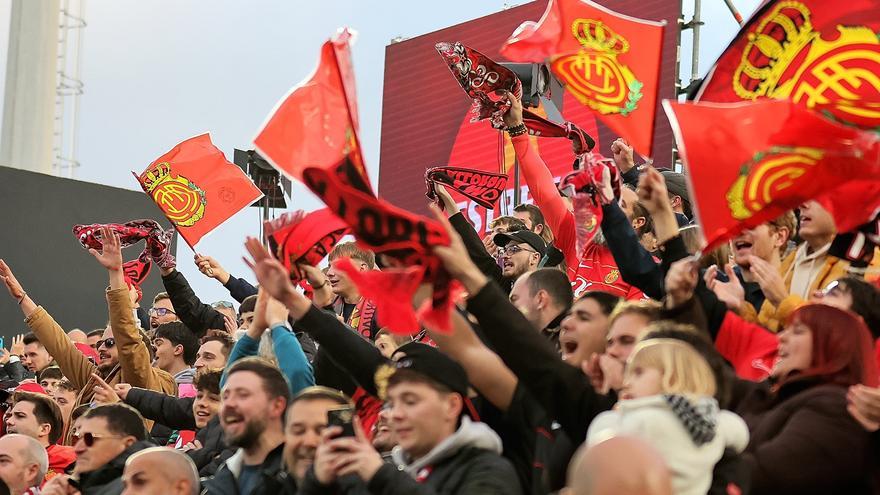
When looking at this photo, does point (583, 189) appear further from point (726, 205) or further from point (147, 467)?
point (147, 467)

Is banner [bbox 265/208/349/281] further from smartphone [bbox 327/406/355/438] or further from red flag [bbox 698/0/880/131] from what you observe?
red flag [bbox 698/0/880/131]

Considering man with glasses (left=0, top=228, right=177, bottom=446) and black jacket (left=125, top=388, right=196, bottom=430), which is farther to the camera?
man with glasses (left=0, top=228, right=177, bottom=446)

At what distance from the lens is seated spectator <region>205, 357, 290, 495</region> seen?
5380 mm

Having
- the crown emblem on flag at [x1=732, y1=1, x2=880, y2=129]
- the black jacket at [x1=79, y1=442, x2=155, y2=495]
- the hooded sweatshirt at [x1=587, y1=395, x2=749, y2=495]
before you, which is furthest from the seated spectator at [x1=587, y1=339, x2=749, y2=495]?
the black jacket at [x1=79, y1=442, x2=155, y2=495]

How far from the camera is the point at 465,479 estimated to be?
167 inches

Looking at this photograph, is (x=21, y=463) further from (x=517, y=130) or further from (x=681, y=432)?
(x=681, y=432)

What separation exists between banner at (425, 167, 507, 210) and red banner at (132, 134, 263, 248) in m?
1.88

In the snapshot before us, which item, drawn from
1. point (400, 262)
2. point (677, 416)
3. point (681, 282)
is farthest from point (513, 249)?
point (677, 416)

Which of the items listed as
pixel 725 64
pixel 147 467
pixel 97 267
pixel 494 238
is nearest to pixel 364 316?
pixel 494 238

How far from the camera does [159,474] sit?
5316 millimetres

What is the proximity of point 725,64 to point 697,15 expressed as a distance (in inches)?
288

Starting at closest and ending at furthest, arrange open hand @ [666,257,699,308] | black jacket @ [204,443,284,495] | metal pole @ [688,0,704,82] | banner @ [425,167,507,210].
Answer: open hand @ [666,257,699,308], black jacket @ [204,443,284,495], banner @ [425,167,507,210], metal pole @ [688,0,704,82]

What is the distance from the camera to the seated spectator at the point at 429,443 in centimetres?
401

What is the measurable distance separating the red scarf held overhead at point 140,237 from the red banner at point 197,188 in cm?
23
